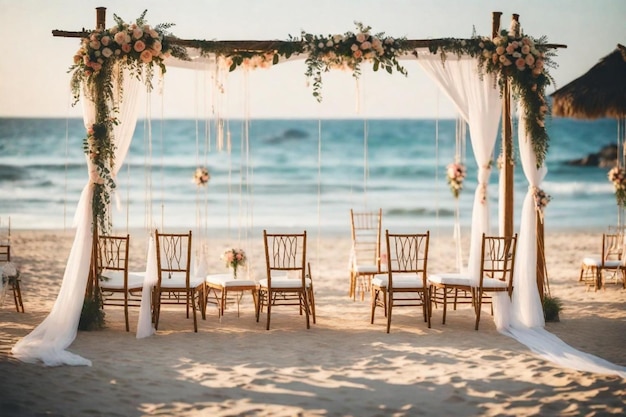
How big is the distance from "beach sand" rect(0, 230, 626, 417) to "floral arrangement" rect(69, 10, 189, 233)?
1412mm

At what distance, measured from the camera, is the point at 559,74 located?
22.1m

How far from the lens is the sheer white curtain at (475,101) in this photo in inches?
313

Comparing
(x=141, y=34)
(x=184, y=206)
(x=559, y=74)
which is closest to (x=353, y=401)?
(x=141, y=34)

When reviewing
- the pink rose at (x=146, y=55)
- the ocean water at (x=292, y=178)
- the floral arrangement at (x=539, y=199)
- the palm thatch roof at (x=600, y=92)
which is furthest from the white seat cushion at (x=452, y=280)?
the ocean water at (x=292, y=178)

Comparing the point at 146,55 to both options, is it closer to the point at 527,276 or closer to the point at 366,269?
the point at 366,269

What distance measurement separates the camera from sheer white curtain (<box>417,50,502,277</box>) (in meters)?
7.94

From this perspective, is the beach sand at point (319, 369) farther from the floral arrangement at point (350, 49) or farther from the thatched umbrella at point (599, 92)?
the thatched umbrella at point (599, 92)

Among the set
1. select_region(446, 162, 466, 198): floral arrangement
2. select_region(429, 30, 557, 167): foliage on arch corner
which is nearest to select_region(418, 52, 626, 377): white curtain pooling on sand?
select_region(429, 30, 557, 167): foliage on arch corner

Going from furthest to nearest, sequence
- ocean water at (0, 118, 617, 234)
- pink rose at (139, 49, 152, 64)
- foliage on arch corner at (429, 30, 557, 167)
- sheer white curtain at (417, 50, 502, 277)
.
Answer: ocean water at (0, 118, 617, 234)
sheer white curtain at (417, 50, 502, 277)
foliage on arch corner at (429, 30, 557, 167)
pink rose at (139, 49, 152, 64)

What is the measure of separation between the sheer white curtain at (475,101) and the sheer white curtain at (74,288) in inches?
120

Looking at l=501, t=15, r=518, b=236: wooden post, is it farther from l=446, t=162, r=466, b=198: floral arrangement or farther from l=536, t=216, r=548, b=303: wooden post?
l=446, t=162, r=466, b=198: floral arrangement

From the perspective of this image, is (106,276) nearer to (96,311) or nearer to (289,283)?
(96,311)

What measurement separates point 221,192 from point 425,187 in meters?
6.15

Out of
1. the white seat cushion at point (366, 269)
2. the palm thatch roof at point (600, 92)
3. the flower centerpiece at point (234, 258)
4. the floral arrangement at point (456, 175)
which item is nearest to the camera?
the flower centerpiece at point (234, 258)
